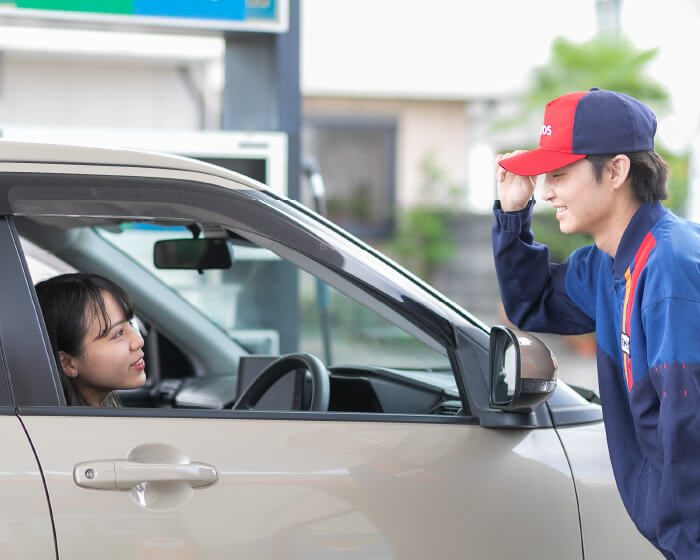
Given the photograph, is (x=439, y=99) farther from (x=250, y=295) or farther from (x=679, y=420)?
(x=679, y=420)

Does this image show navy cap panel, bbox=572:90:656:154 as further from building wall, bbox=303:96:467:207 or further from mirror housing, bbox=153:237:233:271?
building wall, bbox=303:96:467:207

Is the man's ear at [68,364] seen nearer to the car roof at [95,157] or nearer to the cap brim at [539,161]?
the car roof at [95,157]

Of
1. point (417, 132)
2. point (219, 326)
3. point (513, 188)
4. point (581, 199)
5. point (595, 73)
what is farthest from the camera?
point (417, 132)

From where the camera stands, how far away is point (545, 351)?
2139 mm

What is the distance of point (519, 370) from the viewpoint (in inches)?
81.8

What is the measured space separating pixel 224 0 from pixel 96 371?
110 inches

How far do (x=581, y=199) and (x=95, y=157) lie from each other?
111 cm

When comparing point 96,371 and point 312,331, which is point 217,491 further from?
point 312,331

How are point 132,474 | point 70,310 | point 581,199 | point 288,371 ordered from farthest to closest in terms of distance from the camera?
point 288,371, point 70,310, point 581,199, point 132,474

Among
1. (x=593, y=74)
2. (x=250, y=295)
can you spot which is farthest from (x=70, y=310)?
(x=593, y=74)

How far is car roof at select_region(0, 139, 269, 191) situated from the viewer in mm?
2111

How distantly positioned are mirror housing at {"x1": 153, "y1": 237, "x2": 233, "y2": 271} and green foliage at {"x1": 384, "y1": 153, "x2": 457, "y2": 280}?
11114mm

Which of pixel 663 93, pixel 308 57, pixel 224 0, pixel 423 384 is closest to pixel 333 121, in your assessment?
pixel 308 57

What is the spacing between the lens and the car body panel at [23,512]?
73.7 inches
